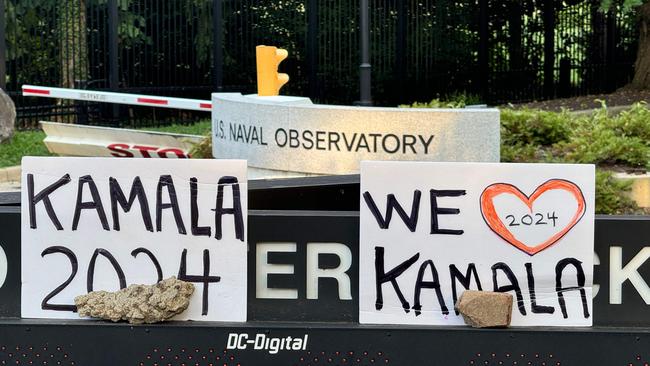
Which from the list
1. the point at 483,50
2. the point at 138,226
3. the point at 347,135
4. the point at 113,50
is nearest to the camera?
the point at 138,226

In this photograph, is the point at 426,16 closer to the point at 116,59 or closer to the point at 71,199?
the point at 116,59

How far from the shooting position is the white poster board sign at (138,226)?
3666 mm

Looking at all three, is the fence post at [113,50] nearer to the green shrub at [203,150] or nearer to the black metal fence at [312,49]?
the black metal fence at [312,49]

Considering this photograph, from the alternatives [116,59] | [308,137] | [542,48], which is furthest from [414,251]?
[542,48]

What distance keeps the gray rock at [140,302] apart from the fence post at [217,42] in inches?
666

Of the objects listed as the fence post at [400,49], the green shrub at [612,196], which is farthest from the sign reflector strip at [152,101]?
the green shrub at [612,196]

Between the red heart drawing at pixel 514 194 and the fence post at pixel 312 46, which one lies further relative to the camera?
the fence post at pixel 312 46

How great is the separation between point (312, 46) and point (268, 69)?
10.5 metres

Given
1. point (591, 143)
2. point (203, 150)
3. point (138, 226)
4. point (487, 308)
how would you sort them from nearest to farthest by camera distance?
point (487, 308), point (138, 226), point (591, 143), point (203, 150)

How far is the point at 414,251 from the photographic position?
3643 millimetres

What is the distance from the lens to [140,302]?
11.9ft

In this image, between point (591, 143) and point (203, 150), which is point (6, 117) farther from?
point (591, 143)

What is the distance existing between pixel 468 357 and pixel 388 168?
608 millimetres

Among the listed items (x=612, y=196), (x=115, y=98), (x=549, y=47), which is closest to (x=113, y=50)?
(x=115, y=98)
